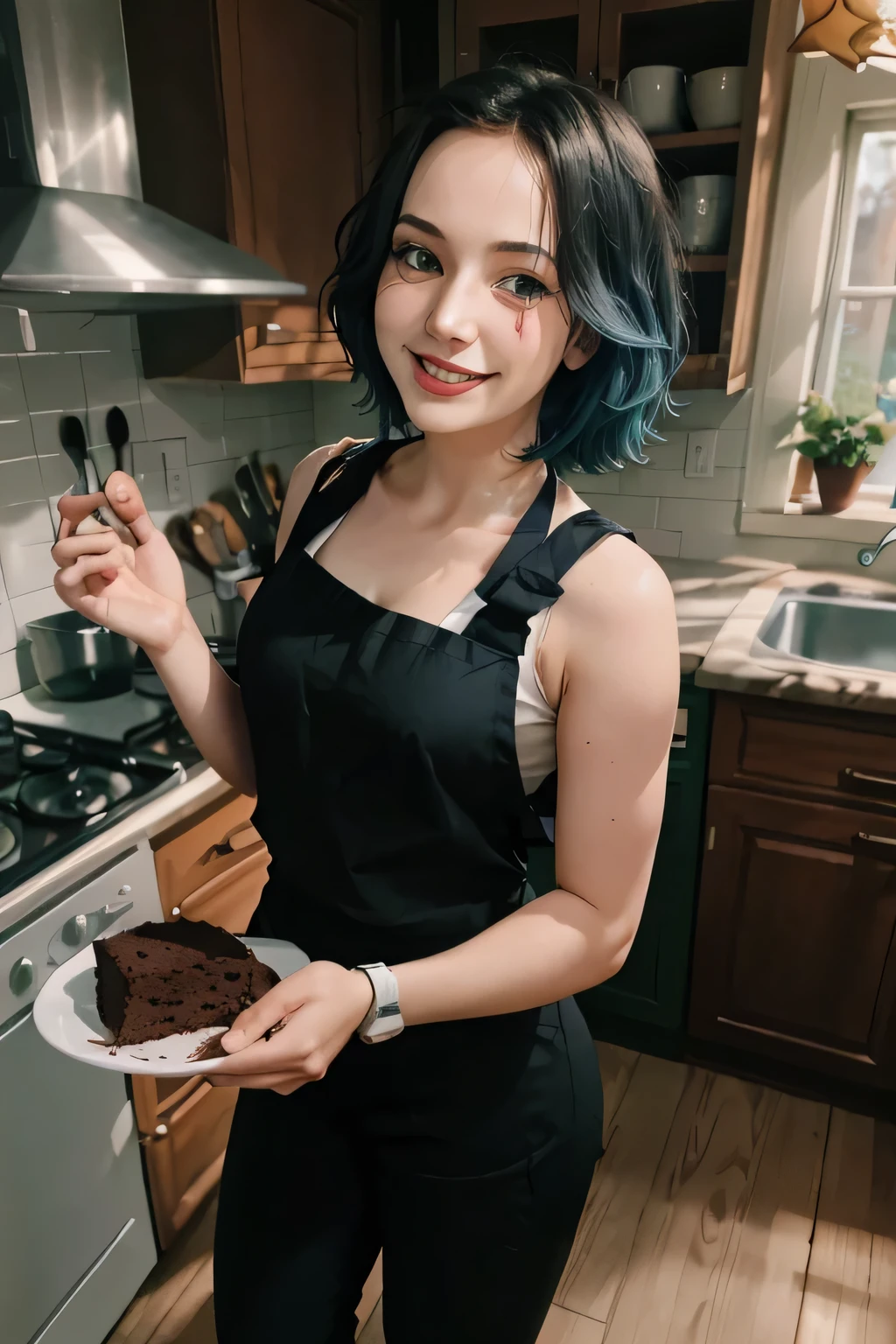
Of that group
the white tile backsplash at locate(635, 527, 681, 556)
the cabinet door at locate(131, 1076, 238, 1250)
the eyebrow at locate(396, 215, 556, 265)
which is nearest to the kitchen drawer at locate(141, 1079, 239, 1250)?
the cabinet door at locate(131, 1076, 238, 1250)

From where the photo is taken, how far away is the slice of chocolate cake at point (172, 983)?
81cm

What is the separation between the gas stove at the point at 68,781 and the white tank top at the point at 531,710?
2.14ft

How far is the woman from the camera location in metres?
0.73

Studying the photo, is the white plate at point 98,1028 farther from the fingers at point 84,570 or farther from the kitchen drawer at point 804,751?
the kitchen drawer at point 804,751

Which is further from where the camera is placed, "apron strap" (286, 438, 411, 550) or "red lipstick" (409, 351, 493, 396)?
"apron strap" (286, 438, 411, 550)

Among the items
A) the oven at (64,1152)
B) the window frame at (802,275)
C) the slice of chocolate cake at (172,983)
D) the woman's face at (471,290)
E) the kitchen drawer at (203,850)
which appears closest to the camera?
the woman's face at (471,290)

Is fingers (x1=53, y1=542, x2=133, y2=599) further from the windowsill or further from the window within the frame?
the window

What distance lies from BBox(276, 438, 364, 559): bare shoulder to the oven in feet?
1.80

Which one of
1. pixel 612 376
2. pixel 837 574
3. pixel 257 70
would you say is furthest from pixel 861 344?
pixel 612 376

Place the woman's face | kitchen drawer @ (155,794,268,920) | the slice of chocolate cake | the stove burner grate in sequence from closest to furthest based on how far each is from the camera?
1. the woman's face
2. the slice of chocolate cake
3. the stove burner grate
4. kitchen drawer @ (155,794,268,920)

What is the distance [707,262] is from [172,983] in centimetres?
160

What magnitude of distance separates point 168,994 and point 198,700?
287mm

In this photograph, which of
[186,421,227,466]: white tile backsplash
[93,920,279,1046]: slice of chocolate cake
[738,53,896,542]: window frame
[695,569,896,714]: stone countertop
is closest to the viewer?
[93,920,279,1046]: slice of chocolate cake

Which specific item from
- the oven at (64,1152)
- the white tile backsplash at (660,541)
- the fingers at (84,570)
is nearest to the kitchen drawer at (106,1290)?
the oven at (64,1152)
